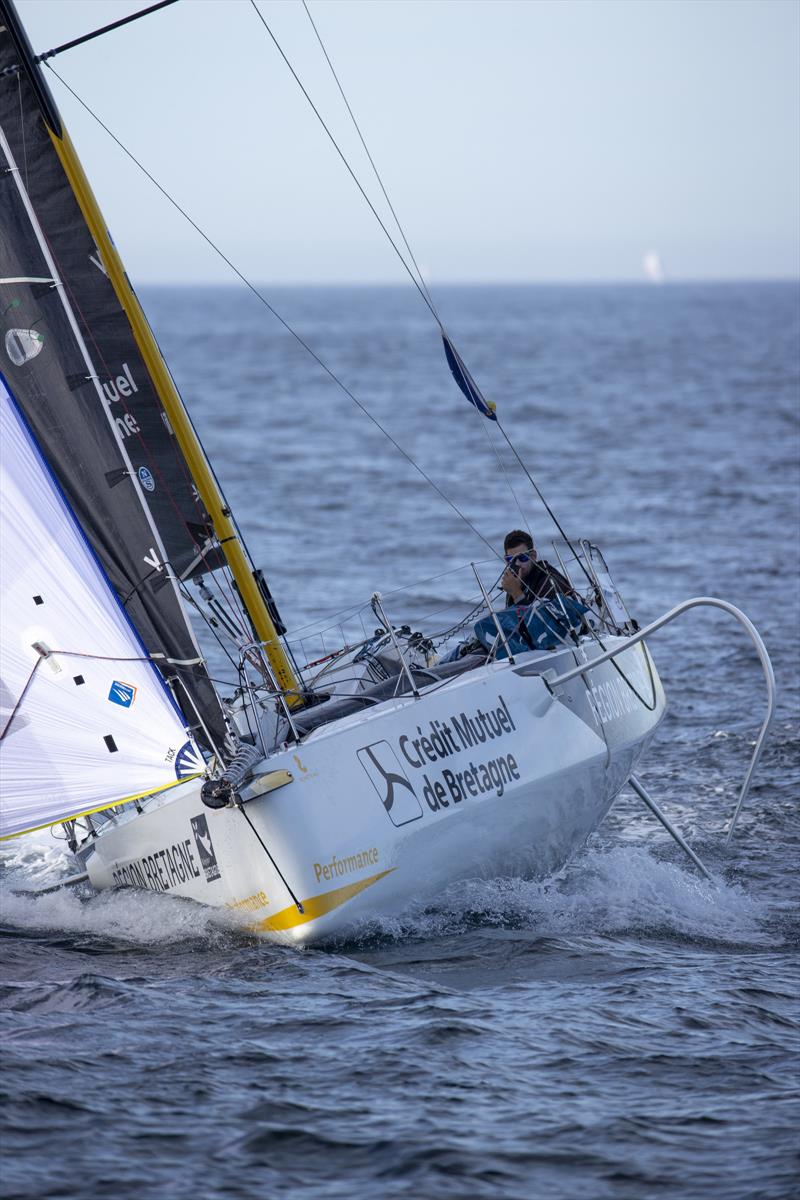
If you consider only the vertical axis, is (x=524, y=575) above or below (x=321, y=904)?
above

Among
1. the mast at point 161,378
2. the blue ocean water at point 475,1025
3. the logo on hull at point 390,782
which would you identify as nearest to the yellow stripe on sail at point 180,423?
the mast at point 161,378

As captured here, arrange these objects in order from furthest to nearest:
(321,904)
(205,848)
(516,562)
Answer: (516,562)
(205,848)
(321,904)

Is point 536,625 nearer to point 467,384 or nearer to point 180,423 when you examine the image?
point 467,384

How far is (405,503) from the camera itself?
23031mm

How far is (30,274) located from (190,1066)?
13.5 ft

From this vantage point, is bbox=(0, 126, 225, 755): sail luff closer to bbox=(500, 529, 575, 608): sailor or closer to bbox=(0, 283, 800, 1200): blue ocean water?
bbox=(0, 283, 800, 1200): blue ocean water

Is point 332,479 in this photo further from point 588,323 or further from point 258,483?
point 588,323

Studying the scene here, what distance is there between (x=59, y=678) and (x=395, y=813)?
1819 millimetres

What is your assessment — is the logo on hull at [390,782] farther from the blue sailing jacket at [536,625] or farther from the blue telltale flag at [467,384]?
the blue telltale flag at [467,384]

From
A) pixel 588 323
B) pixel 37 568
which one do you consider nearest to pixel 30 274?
pixel 37 568

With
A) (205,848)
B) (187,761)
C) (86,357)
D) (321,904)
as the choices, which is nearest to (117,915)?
(205,848)

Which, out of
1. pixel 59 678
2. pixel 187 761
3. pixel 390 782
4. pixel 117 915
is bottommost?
pixel 117 915

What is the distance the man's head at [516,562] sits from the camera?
328 inches

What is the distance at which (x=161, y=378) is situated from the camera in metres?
8.15
